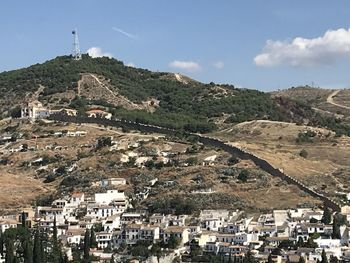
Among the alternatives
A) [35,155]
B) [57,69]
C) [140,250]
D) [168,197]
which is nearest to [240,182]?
[168,197]

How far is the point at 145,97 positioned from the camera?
113 m

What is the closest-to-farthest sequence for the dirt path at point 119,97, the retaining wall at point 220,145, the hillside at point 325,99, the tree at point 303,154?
the retaining wall at point 220,145 → the tree at point 303,154 → the dirt path at point 119,97 → the hillside at point 325,99

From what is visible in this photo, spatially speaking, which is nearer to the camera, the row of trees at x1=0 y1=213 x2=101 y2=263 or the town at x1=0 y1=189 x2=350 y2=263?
the row of trees at x1=0 y1=213 x2=101 y2=263

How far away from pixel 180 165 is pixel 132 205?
894 cm

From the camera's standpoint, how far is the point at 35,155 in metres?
80.2

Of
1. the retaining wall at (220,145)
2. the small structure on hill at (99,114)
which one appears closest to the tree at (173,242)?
the retaining wall at (220,145)

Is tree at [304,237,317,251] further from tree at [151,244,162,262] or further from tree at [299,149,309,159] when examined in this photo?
→ tree at [299,149,309,159]

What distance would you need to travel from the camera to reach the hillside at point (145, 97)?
329ft

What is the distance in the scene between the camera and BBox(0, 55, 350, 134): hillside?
329ft

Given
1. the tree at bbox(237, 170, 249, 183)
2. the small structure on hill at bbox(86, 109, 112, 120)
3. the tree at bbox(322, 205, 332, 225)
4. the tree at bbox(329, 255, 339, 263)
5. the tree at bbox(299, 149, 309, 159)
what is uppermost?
the small structure on hill at bbox(86, 109, 112, 120)

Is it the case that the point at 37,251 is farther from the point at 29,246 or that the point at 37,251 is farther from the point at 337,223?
the point at 337,223

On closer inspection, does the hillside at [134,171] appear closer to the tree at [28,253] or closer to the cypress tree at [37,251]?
the tree at [28,253]

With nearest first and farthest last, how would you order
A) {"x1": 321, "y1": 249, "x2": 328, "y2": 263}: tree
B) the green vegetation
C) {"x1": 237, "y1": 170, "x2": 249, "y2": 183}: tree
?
{"x1": 321, "y1": 249, "x2": 328, "y2": 263}: tree → {"x1": 237, "y1": 170, "x2": 249, "y2": 183}: tree → the green vegetation

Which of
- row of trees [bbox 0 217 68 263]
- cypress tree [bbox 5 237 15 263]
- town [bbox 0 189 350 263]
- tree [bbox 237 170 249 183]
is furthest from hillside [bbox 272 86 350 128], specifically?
cypress tree [bbox 5 237 15 263]
